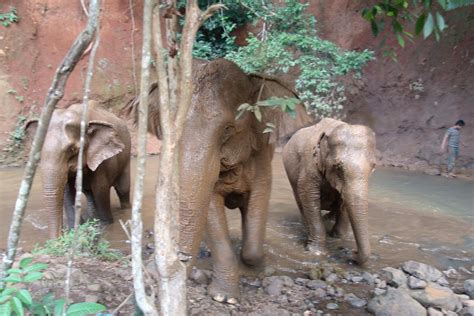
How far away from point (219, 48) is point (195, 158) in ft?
36.6


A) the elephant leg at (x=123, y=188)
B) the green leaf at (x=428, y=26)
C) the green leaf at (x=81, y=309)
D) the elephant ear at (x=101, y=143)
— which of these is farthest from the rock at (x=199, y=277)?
the elephant leg at (x=123, y=188)

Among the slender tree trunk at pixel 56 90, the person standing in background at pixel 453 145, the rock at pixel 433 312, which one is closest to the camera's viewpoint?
A: the slender tree trunk at pixel 56 90

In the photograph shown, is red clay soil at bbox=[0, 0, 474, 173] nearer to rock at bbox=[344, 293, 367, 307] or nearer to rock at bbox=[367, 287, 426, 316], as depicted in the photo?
rock at bbox=[344, 293, 367, 307]

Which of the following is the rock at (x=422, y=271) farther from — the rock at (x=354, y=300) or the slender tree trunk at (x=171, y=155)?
the slender tree trunk at (x=171, y=155)

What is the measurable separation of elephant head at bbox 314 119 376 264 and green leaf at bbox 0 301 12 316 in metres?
3.31

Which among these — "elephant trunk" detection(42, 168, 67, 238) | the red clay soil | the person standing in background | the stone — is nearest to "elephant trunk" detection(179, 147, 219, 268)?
the stone

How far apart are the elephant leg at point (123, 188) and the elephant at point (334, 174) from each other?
2.42m

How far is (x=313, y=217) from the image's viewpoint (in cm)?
539

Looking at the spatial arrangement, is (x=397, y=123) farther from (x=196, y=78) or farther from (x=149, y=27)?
(x=149, y=27)

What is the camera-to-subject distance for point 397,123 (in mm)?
12680

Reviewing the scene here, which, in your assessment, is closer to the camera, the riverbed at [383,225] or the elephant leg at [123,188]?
the riverbed at [383,225]

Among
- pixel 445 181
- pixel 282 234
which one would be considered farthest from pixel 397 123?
pixel 282 234

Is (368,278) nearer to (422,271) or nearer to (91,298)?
(422,271)

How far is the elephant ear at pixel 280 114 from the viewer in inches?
142
